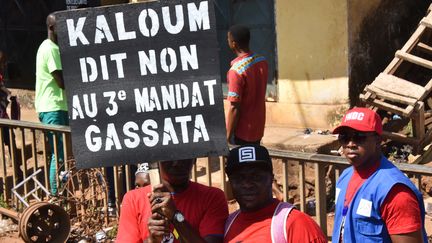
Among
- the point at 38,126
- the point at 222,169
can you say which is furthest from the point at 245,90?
the point at 38,126

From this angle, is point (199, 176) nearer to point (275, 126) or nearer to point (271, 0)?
point (275, 126)

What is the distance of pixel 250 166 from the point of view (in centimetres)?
341

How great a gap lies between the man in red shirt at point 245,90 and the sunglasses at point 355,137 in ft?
8.30

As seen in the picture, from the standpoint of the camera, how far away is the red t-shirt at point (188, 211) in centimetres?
354

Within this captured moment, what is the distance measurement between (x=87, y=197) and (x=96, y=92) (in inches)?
147

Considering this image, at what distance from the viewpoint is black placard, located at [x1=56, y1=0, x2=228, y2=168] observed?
350 cm

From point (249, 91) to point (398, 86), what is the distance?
2846 millimetres

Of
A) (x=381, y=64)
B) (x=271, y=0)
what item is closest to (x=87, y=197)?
(x=271, y=0)

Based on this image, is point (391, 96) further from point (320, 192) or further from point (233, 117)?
point (320, 192)

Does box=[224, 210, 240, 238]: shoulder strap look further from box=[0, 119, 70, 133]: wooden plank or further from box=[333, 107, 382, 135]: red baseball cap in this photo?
box=[0, 119, 70, 133]: wooden plank

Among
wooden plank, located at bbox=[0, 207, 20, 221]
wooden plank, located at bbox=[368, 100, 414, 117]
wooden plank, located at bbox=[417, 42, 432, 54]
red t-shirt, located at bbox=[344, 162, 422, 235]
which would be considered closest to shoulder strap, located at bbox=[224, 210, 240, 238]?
red t-shirt, located at bbox=[344, 162, 422, 235]

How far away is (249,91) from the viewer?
21.0 ft

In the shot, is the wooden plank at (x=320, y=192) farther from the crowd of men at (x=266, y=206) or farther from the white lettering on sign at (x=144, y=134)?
the white lettering on sign at (x=144, y=134)

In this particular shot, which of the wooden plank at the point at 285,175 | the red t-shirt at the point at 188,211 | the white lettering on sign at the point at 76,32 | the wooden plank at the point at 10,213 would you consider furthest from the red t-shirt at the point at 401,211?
the wooden plank at the point at 10,213
